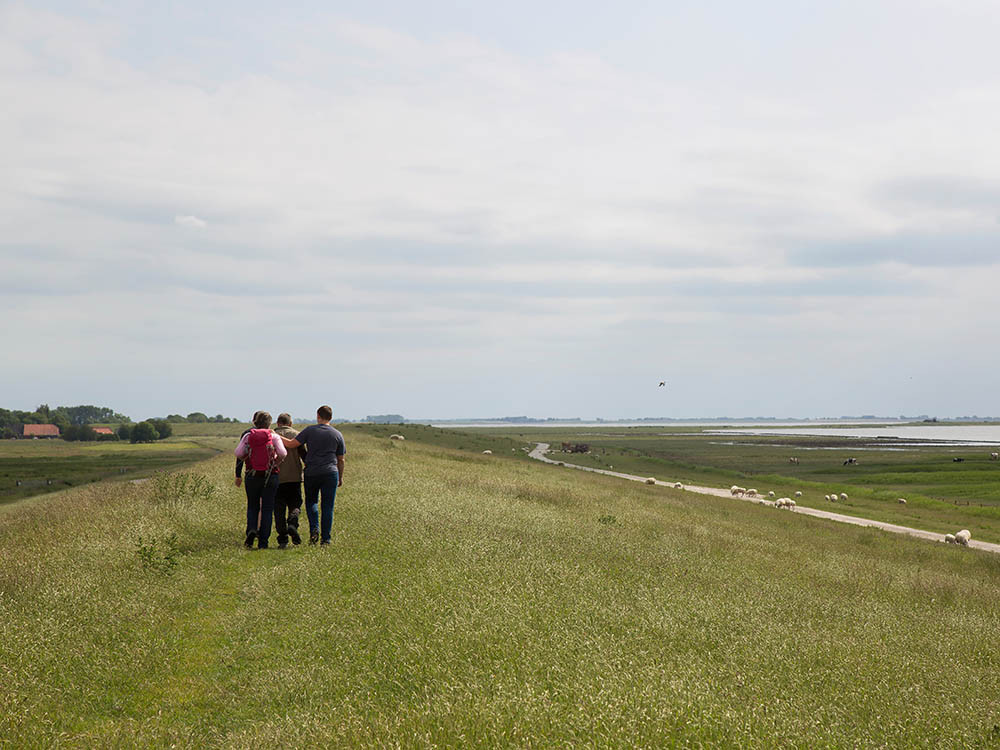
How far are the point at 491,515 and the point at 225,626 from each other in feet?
30.6

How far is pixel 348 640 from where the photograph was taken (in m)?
8.23

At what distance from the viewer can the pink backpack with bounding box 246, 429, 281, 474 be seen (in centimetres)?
1462

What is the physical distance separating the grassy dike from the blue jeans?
0.48 metres

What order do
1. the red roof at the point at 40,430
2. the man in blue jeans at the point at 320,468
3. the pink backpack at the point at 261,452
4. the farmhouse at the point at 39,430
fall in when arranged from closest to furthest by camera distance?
1. the pink backpack at the point at 261,452
2. the man in blue jeans at the point at 320,468
3. the farmhouse at the point at 39,430
4. the red roof at the point at 40,430

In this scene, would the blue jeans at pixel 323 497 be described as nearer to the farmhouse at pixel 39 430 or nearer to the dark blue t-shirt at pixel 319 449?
the dark blue t-shirt at pixel 319 449

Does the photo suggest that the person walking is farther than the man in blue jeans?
No

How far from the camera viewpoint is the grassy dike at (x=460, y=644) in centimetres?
602

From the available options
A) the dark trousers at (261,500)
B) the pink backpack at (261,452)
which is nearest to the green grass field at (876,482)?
the dark trousers at (261,500)

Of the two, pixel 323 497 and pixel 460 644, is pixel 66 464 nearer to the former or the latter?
pixel 323 497

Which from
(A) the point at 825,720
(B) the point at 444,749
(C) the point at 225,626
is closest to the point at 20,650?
(C) the point at 225,626

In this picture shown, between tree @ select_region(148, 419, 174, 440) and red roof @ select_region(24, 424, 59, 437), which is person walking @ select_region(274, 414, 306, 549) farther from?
red roof @ select_region(24, 424, 59, 437)

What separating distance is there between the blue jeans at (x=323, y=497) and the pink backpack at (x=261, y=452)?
92 cm

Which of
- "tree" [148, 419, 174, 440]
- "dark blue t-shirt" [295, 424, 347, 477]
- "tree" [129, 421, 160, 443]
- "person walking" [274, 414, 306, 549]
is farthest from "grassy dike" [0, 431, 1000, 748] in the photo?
"tree" [148, 419, 174, 440]

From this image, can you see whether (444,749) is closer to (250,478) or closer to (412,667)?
(412,667)
